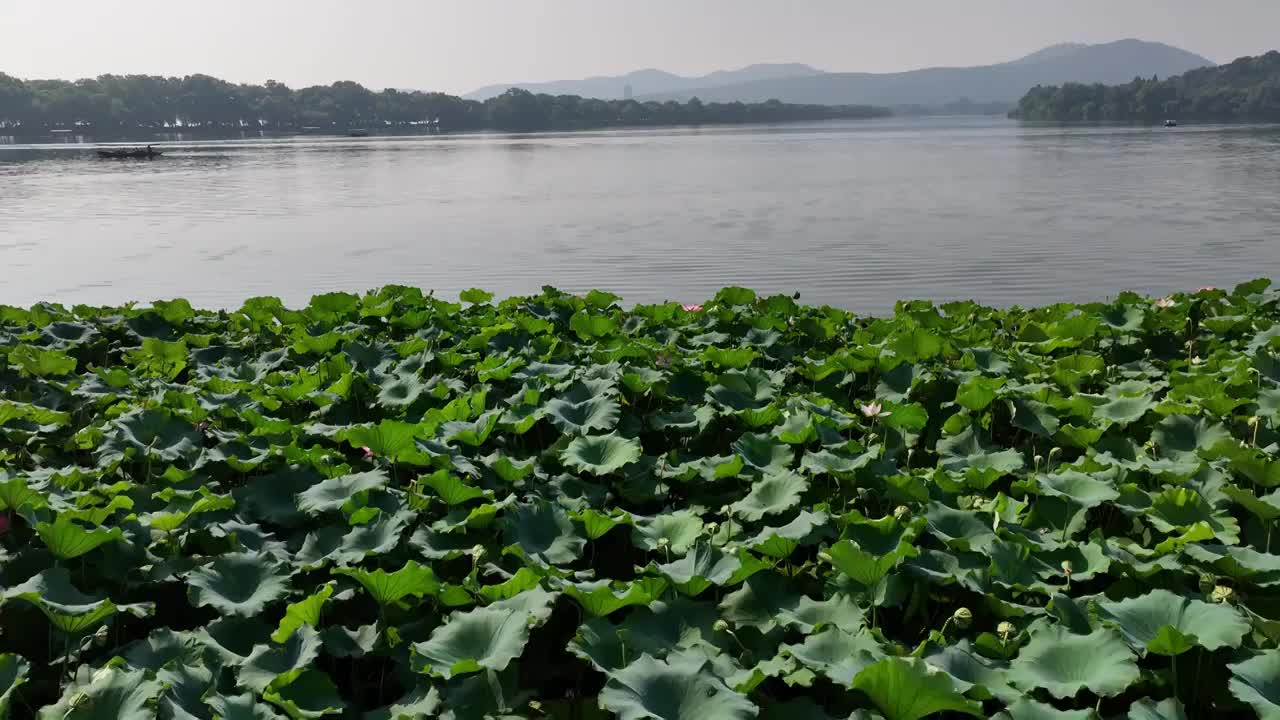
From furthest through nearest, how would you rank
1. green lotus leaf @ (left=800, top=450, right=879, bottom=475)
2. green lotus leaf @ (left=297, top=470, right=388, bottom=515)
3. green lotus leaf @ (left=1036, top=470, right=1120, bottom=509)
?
green lotus leaf @ (left=800, top=450, right=879, bottom=475) < green lotus leaf @ (left=297, top=470, right=388, bottom=515) < green lotus leaf @ (left=1036, top=470, right=1120, bottom=509)

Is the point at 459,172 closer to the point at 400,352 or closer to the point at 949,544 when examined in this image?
the point at 400,352

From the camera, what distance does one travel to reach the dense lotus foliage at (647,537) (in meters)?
2.23

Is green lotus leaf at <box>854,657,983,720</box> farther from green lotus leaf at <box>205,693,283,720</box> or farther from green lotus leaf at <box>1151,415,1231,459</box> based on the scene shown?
green lotus leaf at <box>1151,415,1231,459</box>

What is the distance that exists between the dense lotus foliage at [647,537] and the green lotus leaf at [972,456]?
1 cm

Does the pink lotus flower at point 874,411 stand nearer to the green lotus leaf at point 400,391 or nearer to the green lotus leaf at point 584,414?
the green lotus leaf at point 584,414

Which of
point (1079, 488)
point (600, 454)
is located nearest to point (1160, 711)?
point (1079, 488)

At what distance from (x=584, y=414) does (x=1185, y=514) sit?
7.08 feet

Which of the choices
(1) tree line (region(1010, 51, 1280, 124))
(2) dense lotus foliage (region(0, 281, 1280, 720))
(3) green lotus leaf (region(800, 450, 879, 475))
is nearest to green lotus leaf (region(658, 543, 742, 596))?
(2) dense lotus foliage (region(0, 281, 1280, 720))

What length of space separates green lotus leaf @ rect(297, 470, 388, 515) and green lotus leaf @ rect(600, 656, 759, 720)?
1330 mm

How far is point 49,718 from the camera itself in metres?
2.09

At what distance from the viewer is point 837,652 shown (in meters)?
2.31

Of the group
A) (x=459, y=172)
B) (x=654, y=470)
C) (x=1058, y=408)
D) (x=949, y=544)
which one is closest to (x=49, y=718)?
(x=654, y=470)

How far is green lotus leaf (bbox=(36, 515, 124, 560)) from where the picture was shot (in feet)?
8.76

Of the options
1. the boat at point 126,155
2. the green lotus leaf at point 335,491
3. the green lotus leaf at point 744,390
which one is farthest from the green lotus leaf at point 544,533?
the boat at point 126,155
